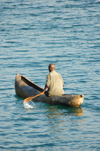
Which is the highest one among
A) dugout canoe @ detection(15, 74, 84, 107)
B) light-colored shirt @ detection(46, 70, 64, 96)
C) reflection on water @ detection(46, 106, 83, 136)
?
light-colored shirt @ detection(46, 70, 64, 96)

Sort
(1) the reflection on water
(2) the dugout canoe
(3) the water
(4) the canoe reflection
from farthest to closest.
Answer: (2) the dugout canoe, (4) the canoe reflection, (1) the reflection on water, (3) the water

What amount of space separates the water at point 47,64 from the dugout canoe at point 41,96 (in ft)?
0.84

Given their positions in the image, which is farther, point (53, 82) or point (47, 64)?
point (47, 64)

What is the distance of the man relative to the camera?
13.3m

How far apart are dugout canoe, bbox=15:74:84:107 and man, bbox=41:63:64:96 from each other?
225mm

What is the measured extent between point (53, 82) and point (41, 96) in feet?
4.56

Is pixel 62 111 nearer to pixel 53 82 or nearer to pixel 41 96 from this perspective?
pixel 53 82

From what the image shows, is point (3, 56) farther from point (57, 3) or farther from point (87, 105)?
point (57, 3)

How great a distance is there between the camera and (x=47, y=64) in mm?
22594

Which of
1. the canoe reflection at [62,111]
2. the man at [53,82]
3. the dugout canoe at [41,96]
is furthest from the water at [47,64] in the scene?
the man at [53,82]

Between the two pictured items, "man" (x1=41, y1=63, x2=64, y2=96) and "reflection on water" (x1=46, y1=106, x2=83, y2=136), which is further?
"man" (x1=41, y1=63, x2=64, y2=96)

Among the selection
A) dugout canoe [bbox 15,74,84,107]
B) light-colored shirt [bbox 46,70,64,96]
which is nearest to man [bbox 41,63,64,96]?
light-colored shirt [bbox 46,70,64,96]

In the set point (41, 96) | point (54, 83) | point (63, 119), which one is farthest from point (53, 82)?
point (63, 119)

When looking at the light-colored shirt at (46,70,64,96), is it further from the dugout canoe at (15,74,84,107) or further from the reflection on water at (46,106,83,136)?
the reflection on water at (46,106,83,136)
